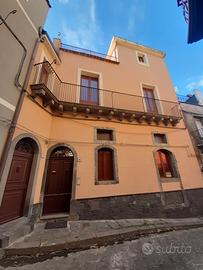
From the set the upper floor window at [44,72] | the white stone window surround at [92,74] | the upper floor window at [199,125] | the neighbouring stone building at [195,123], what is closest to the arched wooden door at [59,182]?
A: the upper floor window at [44,72]

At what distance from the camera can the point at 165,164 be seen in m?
7.84

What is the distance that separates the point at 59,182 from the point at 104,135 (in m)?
3.24

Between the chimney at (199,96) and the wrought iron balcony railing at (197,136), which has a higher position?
the chimney at (199,96)

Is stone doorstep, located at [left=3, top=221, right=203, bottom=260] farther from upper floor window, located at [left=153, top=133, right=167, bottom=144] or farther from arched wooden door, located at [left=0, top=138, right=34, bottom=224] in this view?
upper floor window, located at [left=153, top=133, right=167, bottom=144]

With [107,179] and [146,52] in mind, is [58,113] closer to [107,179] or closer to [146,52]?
[107,179]

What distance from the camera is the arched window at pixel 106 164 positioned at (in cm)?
638

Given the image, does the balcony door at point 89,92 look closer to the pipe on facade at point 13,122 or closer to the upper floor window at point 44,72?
the upper floor window at point 44,72

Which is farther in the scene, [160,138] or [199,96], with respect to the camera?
[199,96]

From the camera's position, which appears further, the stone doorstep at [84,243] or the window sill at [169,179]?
the window sill at [169,179]

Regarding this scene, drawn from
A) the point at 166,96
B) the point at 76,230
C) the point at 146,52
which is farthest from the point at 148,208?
the point at 146,52

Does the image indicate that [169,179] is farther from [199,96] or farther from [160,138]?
[199,96]

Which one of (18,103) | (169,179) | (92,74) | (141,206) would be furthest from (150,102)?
(18,103)

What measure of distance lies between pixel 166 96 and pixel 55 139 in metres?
8.63

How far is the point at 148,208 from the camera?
6.31 meters
